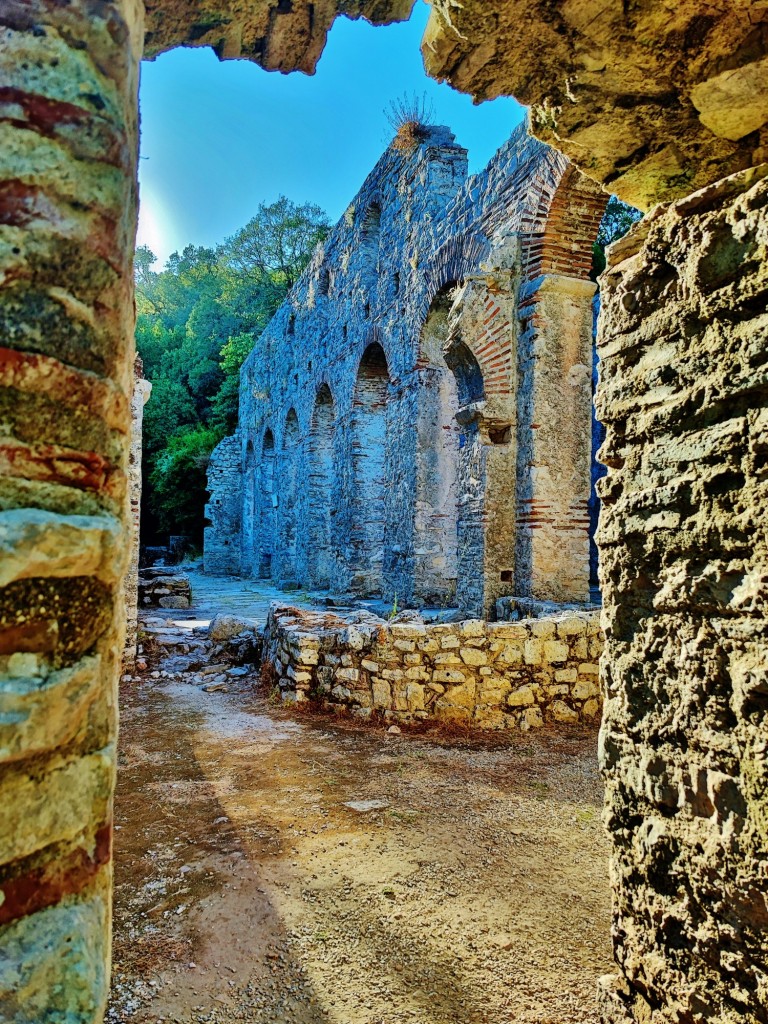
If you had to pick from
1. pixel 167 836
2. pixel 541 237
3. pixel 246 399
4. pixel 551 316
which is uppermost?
pixel 246 399

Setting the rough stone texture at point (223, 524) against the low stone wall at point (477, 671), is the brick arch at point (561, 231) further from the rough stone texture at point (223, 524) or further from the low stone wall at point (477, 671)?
the rough stone texture at point (223, 524)

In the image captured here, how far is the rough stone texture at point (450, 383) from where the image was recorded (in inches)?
257

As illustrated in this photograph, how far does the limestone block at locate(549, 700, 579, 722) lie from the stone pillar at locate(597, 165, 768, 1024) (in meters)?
3.27

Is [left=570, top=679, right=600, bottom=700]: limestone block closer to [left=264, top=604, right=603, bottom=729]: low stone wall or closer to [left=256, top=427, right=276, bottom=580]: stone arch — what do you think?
[left=264, top=604, right=603, bottom=729]: low stone wall

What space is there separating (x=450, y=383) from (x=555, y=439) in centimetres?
283

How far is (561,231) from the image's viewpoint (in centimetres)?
649

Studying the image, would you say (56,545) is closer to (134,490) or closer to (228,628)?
(134,490)

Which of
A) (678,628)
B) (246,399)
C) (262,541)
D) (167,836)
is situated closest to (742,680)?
(678,628)

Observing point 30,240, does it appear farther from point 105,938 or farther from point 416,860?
point 416,860

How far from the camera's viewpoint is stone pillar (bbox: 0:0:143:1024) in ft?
2.81

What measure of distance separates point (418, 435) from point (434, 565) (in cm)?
183

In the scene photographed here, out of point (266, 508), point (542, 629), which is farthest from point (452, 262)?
point (266, 508)

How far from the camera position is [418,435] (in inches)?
350

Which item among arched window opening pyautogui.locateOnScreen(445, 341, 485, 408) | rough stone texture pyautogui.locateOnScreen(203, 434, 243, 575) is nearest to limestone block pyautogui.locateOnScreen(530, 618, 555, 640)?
arched window opening pyautogui.locateOnScreen(445, 341, 485, 408)
